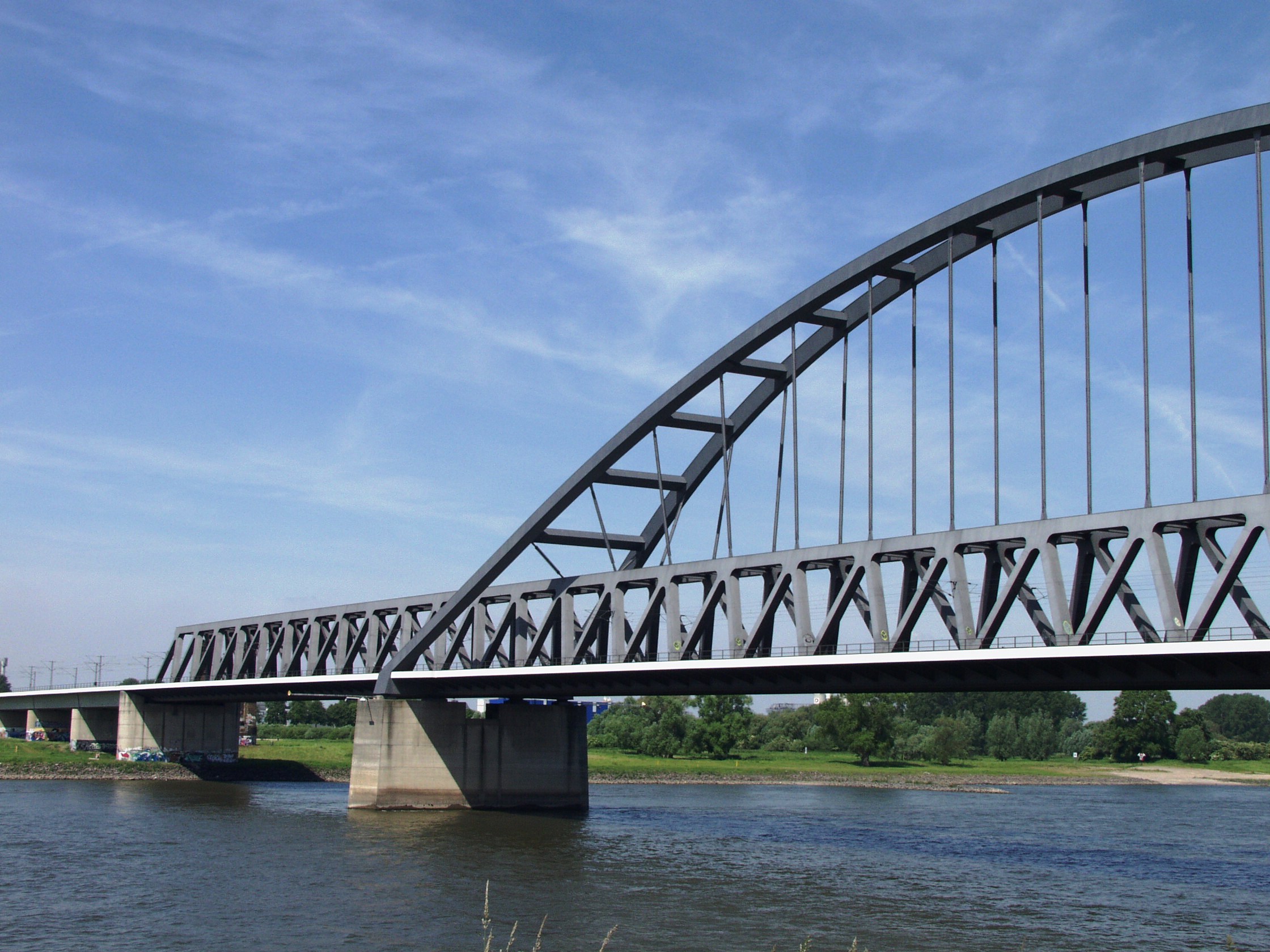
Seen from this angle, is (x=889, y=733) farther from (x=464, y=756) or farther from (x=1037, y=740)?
(x=464, y=756)

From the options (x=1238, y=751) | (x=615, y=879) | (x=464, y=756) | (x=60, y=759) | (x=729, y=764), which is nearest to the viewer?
(x=615, y=879)

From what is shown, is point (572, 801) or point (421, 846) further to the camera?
point (572, 801)

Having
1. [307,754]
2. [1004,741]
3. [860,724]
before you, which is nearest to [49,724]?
[307,754]

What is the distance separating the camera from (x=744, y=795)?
92.6m

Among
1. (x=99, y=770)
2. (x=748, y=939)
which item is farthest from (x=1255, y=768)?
(x=748, y=939)

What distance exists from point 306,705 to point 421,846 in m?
145

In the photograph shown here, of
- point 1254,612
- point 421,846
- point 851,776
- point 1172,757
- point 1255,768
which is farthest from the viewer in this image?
point 1172,757

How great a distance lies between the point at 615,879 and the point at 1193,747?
127m

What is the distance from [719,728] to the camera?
131 meters

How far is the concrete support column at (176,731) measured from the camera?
322ft

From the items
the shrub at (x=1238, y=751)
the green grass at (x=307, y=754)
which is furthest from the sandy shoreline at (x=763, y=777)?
the shrub at (x=1238, y=751)

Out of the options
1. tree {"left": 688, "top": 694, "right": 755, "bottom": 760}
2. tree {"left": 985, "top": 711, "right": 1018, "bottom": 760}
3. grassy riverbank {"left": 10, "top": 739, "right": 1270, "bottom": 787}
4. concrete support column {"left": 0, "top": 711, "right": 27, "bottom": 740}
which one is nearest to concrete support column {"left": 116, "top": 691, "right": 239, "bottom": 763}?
grassy riverbank {"left": 10, "top": 739, "right": 1270, "bottom": 787}

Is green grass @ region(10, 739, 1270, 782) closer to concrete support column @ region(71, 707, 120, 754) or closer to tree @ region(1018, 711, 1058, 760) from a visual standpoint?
concrete support column @ region(71, 707, 120, 754)

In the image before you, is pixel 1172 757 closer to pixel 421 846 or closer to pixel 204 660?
pixel 204 660
